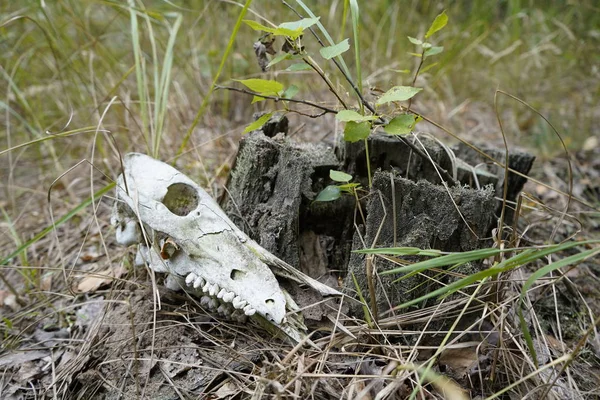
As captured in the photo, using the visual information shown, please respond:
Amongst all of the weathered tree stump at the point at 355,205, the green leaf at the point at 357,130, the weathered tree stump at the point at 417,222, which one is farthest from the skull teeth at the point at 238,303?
the green leaf at the point at 357,130

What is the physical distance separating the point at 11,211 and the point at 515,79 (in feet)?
14.7

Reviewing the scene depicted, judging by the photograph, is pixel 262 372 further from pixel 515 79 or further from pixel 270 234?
pixel 515 79

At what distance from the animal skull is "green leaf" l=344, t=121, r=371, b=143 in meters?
0.51

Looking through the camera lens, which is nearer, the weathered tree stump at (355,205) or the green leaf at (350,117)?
the green leaf at (350,117)

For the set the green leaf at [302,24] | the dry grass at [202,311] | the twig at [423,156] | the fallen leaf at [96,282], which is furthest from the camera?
the fallen leaf at [96,282]

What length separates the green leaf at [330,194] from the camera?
1.65 metres

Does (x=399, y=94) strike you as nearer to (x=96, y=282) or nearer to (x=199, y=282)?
(x=199, y=282)

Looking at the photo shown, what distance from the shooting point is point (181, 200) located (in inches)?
72.4

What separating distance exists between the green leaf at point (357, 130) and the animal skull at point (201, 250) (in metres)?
0.51

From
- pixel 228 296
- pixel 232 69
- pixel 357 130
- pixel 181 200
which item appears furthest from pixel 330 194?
pixel 232 69

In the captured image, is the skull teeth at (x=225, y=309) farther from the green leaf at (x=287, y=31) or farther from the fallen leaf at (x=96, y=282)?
the green leaf at (x=287, y=31)

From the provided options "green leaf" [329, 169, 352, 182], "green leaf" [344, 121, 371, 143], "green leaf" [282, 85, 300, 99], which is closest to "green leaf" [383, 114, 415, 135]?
"green leaf" [344, 121, 371, 143]

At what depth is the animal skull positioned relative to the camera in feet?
4.92

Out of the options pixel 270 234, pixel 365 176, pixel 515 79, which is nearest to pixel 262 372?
pixel 270 234
